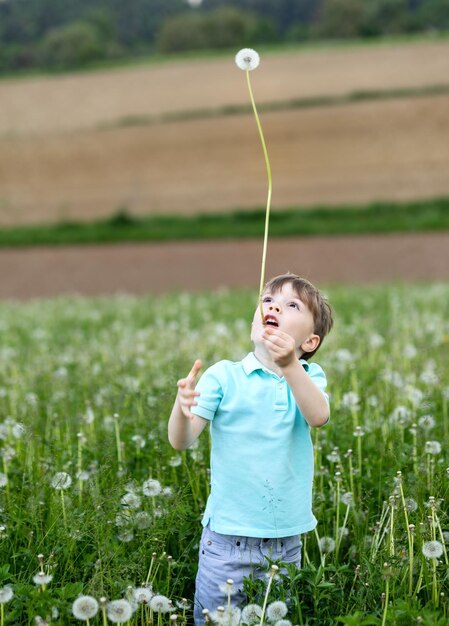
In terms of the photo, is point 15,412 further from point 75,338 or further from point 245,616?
point 75,338

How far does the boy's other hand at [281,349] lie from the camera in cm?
263

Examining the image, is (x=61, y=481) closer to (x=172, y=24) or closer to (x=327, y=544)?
(x=327, y=544)

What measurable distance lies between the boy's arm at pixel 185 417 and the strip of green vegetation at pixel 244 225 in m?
22.3

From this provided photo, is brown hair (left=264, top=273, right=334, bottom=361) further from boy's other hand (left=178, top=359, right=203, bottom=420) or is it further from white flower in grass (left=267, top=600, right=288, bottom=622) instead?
white flower in grass (left=267, top=600, right=288, bottom=622)

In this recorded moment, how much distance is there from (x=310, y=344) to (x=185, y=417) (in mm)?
491

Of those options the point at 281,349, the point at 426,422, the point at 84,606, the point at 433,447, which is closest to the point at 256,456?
the point at 281,349

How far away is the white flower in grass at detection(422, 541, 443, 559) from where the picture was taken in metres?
2.68

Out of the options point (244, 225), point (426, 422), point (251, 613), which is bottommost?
point (251, 613)

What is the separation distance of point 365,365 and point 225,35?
52.8 meters

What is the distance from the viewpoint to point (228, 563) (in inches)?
110

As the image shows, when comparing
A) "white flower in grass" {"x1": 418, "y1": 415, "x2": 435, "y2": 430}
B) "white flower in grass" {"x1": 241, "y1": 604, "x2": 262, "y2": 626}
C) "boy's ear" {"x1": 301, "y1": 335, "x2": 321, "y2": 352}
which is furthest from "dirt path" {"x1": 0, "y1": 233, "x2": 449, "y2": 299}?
"white flower in grass" {"x1": 241, "y1": 604, "x2": 262, "y2": 626}

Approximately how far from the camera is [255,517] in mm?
2787

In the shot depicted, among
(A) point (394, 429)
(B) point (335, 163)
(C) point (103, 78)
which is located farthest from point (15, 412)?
(C) point (103, 78)

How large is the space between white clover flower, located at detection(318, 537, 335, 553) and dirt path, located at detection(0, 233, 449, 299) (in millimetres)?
16519
